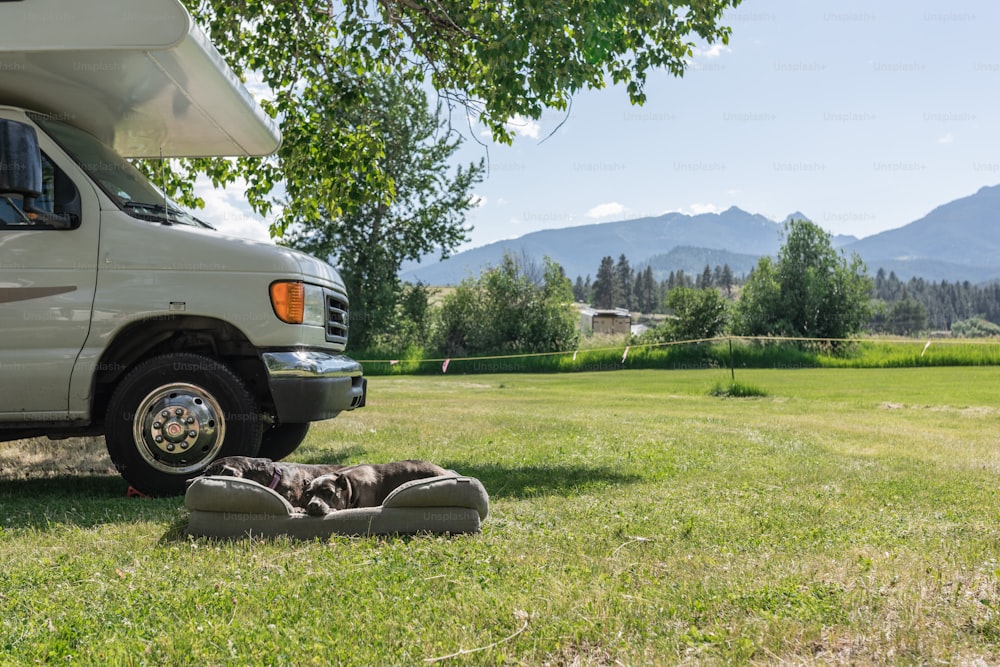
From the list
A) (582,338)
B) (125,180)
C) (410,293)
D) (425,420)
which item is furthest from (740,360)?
(125,180)

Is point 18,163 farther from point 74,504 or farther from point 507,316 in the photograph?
point 507,316

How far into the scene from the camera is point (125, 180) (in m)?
6.35

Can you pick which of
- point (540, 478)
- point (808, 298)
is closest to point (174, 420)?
point (540, 478)

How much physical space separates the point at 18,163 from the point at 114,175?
42.9 inches

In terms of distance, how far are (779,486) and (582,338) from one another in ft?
126

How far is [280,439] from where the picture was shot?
7828 millimetres

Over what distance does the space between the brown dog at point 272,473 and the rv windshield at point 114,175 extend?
2.17 meters

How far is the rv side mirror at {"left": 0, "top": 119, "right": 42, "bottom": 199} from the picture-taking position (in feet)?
16.8

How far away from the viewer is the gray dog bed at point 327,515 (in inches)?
185

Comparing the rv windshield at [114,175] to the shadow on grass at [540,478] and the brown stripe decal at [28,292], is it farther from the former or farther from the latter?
the shadow on grass at [540,478]

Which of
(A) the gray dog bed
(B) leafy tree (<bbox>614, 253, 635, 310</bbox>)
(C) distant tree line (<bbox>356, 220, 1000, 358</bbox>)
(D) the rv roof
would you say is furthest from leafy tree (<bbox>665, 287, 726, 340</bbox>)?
(B) leafy tree (<bbox>614, 253, 635, 310</bbox>)

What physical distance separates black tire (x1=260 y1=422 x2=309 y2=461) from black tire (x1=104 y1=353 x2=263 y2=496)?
1759 mm

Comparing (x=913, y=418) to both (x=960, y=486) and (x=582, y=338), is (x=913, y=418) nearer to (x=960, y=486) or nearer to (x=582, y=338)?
(x=960, y=486)

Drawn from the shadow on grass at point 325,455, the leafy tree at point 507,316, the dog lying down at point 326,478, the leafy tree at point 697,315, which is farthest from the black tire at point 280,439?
the leafy tree at point 697,315
